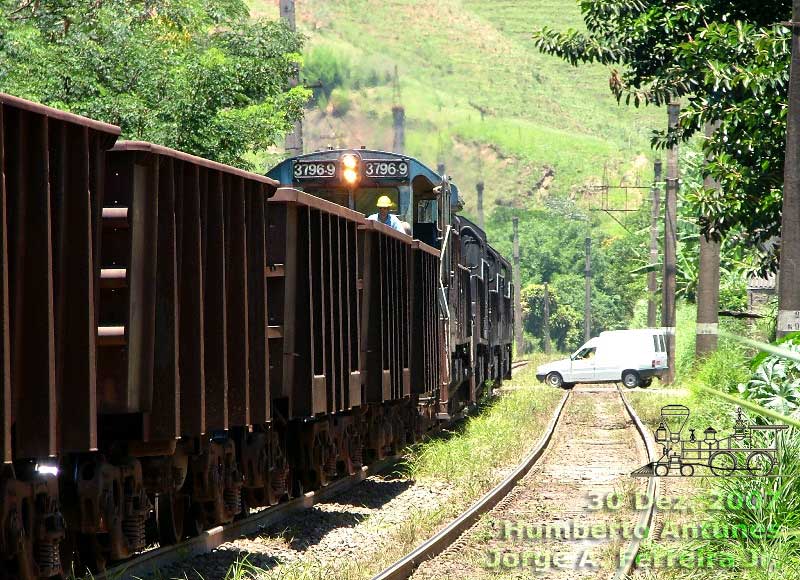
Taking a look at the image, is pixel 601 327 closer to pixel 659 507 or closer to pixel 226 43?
pixel 226 43

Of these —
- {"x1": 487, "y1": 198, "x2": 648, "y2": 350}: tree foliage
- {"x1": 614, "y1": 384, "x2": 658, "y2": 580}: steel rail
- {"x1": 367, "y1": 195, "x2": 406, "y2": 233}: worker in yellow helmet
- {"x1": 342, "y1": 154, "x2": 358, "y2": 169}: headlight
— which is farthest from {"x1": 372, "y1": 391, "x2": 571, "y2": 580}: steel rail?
{"x1": 487, "y1": 198, "x2": 648, "y2": 350}: tree foliage

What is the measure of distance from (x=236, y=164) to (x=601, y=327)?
82861mm

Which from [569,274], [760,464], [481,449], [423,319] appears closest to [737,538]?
[760,464]

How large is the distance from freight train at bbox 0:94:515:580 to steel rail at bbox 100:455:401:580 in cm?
15

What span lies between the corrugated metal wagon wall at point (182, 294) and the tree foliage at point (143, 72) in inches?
561

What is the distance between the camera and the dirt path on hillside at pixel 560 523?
10492mm

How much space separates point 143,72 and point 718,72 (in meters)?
10.5

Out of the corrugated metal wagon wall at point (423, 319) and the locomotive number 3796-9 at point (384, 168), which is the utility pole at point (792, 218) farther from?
the locomotive number 3796-9 at point (384, 168)

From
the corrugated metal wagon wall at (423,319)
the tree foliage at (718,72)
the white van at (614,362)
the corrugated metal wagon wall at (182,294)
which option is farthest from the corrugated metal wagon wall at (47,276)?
the white van at (614,362)

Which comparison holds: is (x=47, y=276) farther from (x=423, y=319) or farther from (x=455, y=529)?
(x=423, y=319)

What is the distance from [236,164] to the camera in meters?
27.8

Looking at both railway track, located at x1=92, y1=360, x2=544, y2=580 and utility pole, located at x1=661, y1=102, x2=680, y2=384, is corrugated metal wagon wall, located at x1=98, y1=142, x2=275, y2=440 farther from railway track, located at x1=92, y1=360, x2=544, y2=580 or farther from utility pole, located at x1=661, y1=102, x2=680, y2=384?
utility pole, located at x1=661, y1=102, x2=680, y2=384

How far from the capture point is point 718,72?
20.8 m

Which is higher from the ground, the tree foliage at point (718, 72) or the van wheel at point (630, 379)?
the tree foliage at point (718, 72)
